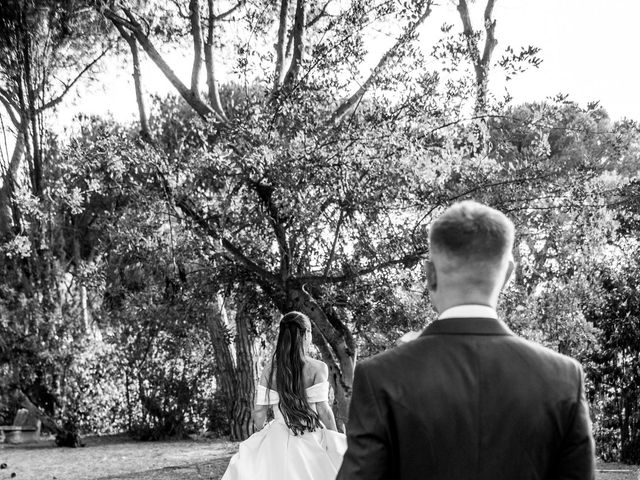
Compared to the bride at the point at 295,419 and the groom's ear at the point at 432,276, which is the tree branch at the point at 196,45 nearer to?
the bride at the point at 295,419

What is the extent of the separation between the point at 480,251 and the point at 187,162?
625cm

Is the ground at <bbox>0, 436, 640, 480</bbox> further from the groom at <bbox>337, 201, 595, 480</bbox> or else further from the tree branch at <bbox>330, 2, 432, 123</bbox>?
the groom at <bbox>337, 201, 595, 480</bbox>

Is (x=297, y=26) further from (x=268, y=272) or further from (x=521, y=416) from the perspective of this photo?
(x=521, y=416)

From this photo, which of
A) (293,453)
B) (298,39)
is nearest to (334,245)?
(293,453)

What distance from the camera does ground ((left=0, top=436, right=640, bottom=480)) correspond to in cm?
1104

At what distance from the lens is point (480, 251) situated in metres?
1.92

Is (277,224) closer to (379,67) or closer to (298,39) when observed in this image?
(379,67)

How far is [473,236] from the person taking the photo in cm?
191

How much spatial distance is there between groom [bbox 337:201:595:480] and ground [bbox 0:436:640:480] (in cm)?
865

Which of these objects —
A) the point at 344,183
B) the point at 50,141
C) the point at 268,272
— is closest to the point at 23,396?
the point at 50,141

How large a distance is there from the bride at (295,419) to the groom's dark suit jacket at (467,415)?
180 inches

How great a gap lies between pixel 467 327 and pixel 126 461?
12023 mm

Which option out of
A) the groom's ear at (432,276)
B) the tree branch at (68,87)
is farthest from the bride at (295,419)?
the tree branch at (68,87)

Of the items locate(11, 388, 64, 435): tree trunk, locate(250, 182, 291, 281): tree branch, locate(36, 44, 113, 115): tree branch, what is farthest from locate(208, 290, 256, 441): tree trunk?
locate(36, 44, 113, 115): tree branch
